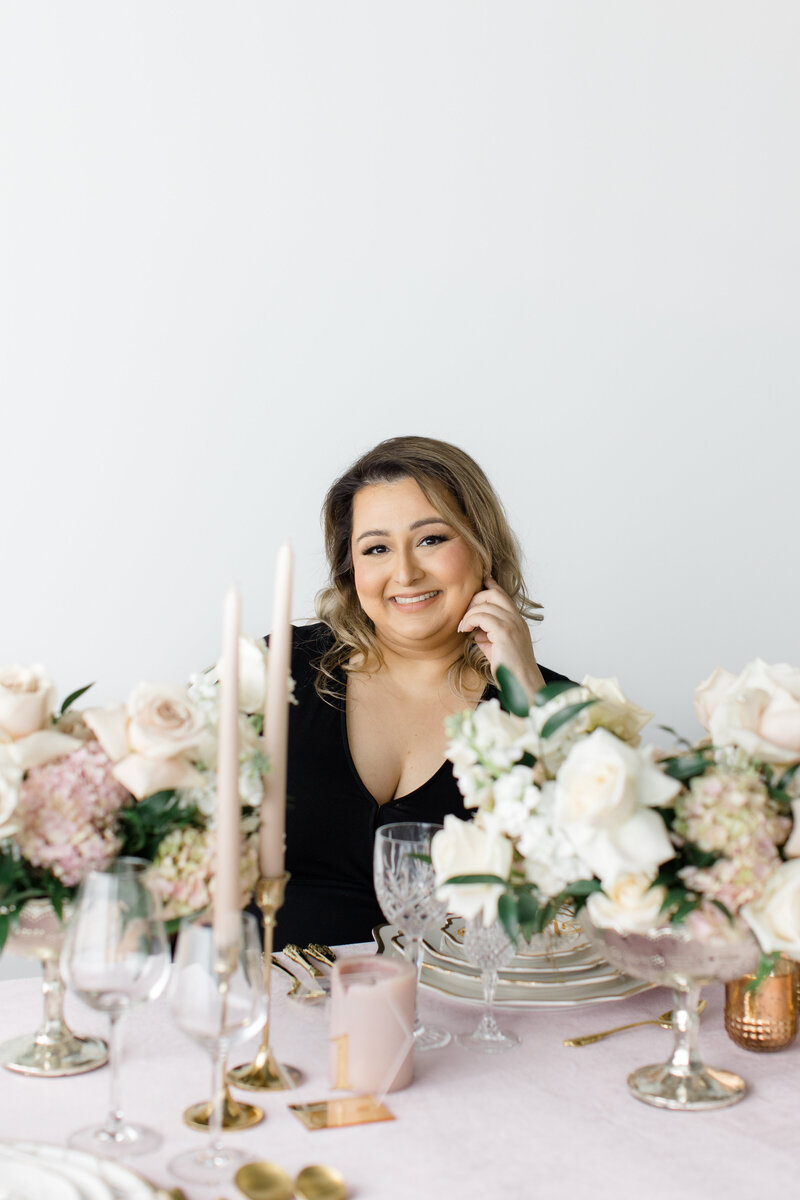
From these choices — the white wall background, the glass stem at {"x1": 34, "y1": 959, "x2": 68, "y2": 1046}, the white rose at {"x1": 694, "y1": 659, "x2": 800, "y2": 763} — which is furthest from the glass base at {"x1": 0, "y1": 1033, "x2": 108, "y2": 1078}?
the white wall background

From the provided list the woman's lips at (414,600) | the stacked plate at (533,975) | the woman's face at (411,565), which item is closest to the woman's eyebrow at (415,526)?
the woman's face at (411,565)

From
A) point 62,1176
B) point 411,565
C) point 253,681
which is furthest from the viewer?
point 411,565

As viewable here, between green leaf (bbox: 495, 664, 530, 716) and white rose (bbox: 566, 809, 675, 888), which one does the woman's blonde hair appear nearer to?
green leaf (bbox: 495, 664, 530, 716)

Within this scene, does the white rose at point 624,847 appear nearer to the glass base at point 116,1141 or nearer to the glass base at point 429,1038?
the glass base at point 429,1038

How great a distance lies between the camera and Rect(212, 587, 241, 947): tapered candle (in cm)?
98

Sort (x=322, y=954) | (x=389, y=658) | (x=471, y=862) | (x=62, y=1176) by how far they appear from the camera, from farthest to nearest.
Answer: (x=389, y=658) → (x=322, y=954) → (x=471, y=862) → (x=62, y=1176)

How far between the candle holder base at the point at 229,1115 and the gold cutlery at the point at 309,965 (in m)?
0.32

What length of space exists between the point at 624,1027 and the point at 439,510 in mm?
1307

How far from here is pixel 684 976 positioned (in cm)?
114

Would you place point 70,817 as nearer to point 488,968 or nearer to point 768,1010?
point 488,968

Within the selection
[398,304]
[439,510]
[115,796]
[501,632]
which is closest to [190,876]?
[115,796]

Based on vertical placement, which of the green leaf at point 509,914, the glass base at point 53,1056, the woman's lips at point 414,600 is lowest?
the glass base at point 53,1056

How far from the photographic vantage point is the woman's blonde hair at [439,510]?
8.08 feet

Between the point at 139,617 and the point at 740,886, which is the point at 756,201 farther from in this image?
the point at 740,886
